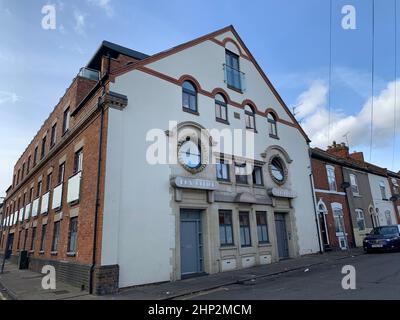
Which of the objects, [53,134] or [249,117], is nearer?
[249,117]

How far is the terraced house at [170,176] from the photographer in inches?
390

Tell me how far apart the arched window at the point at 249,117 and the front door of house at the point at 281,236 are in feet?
17.2

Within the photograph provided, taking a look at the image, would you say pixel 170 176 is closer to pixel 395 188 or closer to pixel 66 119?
pixel 66 119

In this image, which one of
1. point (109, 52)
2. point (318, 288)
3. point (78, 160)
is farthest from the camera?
point (109, 52)

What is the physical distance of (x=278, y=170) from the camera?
1706 cm

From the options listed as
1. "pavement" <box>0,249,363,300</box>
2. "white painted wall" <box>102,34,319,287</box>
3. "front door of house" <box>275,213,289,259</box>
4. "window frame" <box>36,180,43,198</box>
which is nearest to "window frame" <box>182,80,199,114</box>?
"white painted wall" <box>102,34,319,287</box>

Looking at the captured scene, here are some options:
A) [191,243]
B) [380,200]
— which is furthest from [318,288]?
[380,200]

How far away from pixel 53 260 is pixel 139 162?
22.9 ft

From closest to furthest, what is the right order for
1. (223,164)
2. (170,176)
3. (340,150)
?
(170,176)
(223,164)
(340,150)

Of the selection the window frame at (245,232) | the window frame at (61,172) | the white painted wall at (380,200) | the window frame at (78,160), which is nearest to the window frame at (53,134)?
the window frame at (61,172)

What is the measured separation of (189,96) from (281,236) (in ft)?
30.4

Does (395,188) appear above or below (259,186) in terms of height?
above
